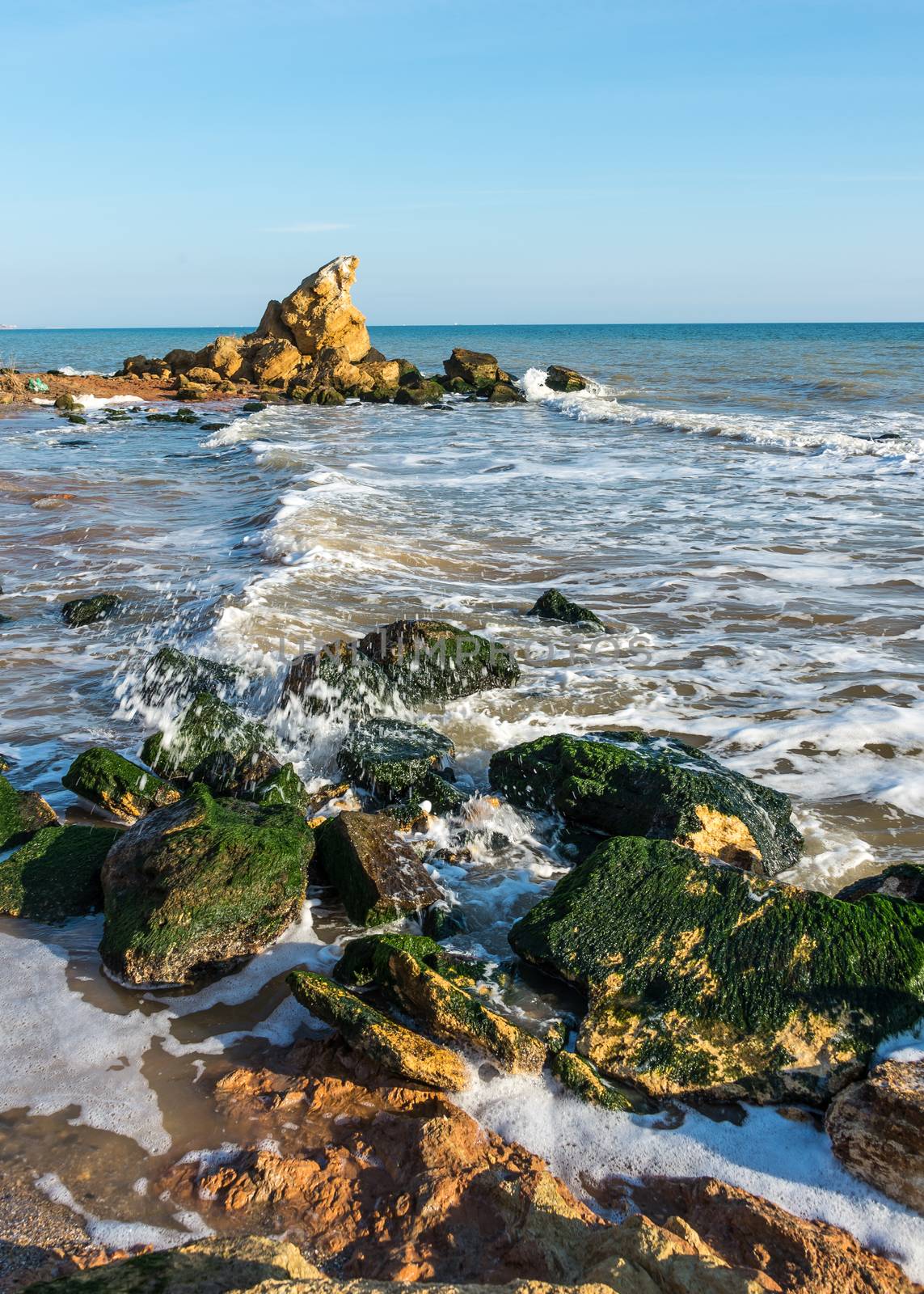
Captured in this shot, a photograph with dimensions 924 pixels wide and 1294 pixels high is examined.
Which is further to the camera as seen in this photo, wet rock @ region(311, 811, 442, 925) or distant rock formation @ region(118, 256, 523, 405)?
distant rock formation @ region(118, 256, 523, 405)

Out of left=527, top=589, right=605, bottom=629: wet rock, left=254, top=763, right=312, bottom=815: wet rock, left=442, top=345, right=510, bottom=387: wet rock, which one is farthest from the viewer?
left=442, top=345, right=510, bottom=387: wet rock

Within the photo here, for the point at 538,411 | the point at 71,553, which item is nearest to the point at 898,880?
the point at 71,553

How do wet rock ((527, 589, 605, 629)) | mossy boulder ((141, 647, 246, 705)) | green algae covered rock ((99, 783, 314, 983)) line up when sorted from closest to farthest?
green algae covered rock ((99, 783, 314, 983))
mossy boulder ((141, 647, 246, 705))
wet rock ((527, 589, 605, 629))

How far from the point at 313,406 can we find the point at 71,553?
909 inches

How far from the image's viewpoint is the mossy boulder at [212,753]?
17.4 feet

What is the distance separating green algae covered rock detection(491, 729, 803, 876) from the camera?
4422mm

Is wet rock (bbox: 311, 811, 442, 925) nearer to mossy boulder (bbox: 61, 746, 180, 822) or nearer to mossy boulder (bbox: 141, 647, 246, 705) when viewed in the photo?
mossy boulder (bbox: 61, 746, 180, 822)

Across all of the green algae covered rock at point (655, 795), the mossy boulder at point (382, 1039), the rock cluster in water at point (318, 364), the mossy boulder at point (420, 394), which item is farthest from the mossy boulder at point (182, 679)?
the rock cluster in water at point (318, 364)

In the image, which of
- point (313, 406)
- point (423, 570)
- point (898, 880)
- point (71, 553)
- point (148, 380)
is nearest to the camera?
point (898, 880)

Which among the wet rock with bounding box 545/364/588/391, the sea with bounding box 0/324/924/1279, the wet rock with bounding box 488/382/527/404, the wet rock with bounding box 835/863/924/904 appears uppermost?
the wet rock with bounding box 545/364/588/391

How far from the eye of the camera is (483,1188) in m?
2.61

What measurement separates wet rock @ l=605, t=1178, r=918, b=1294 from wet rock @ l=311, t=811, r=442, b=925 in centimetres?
164

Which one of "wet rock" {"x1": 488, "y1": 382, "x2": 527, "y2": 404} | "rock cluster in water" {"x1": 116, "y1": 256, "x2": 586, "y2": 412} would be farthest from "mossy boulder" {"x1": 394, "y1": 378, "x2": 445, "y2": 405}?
"wet rock" {"x1": 488, "y1": 382, "x2": 527, "y2": 404}

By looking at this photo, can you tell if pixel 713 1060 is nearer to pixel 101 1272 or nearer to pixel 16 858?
pixel 101 1272
